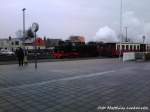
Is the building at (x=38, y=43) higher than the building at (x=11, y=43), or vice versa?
the building at (x=11, y=43)

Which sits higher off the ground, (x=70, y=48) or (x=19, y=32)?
(x=19, y=32)

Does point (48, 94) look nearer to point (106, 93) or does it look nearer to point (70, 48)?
point (106, 93)

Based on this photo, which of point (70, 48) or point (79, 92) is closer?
point (79, 92)

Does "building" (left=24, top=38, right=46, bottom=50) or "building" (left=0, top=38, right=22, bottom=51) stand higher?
"building" (left=0, top=38, right=22, bottom=51)

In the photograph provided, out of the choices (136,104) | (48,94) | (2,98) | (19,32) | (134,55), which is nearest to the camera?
(136,104)

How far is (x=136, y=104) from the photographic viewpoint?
605cm

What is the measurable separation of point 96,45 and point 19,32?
128 ft

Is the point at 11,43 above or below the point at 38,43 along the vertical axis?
above

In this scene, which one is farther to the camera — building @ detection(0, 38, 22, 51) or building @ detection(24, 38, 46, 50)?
building @ detection(0, 38, 22, 51)

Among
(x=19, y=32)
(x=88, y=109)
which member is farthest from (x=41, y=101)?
(x=19, y=32)

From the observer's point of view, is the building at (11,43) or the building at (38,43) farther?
the building at (11,43)

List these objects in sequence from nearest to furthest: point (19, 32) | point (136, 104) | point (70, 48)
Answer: point (136, 104), point (70, 48), point (19, 32)

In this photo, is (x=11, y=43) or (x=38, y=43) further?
(x=11, y=43)

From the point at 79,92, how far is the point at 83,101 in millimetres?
1258
